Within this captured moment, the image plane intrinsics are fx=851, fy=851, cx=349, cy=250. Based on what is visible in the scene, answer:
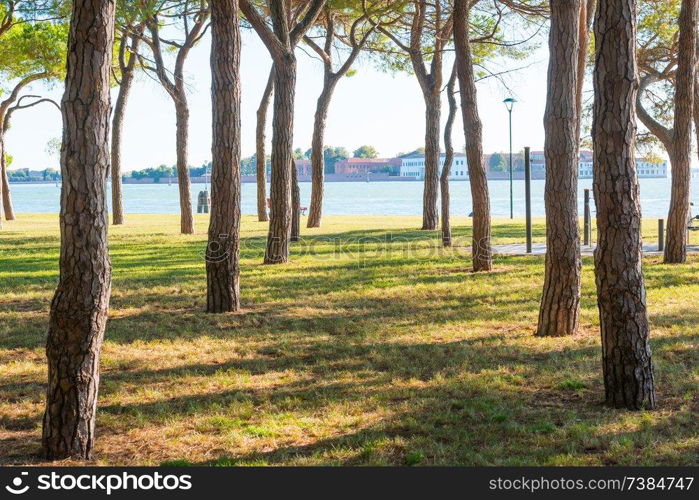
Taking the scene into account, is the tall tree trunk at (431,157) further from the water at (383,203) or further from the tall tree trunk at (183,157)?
the water at (383,203)

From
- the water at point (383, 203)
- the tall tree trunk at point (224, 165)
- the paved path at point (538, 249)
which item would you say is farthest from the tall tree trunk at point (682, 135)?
the water at point (383, 203)

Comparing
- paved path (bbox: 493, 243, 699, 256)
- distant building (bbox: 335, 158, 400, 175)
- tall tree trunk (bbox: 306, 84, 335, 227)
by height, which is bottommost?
paved path (bbox: 493, 243, 699, 256)

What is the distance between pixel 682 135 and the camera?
12.7 metres

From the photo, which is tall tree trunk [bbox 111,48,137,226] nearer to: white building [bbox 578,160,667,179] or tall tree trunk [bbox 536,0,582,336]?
white building [bbox 578,160,667,179]

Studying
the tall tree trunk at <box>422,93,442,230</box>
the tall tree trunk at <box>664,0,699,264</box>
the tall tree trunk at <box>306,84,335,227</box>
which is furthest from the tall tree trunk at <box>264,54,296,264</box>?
the tall tree trunk at <box>306,84,335,227</box>

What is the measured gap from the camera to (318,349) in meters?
7.25

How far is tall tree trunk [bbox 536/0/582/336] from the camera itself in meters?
7.64

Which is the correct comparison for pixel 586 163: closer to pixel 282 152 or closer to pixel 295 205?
pixel 295 205

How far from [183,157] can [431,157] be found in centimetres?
620

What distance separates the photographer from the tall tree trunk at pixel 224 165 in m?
9.20

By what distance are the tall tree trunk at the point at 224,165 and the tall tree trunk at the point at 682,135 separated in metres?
6.64

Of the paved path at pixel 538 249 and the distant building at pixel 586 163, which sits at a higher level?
the distant building at pixel 586 163

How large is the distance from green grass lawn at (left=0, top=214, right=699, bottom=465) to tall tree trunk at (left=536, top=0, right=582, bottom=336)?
366 millimetres
